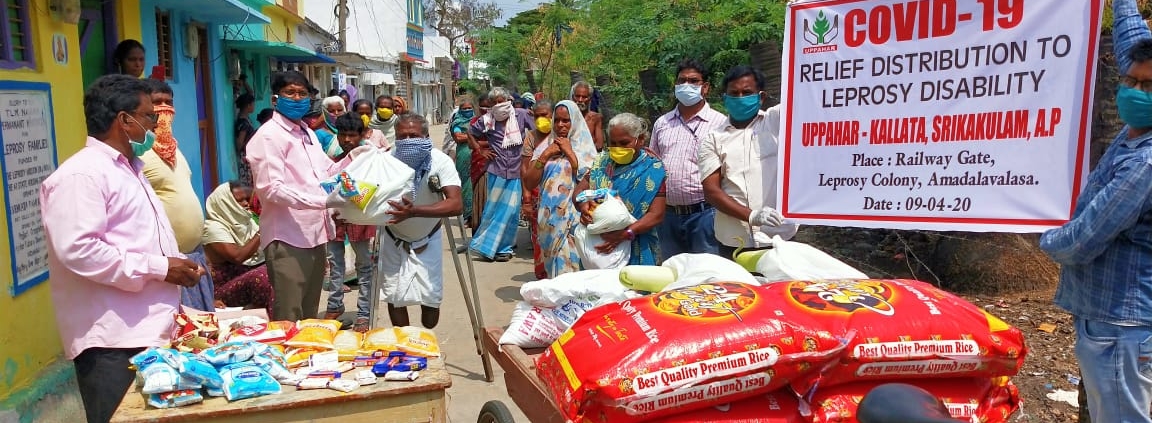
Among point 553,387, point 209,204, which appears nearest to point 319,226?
point 209,204

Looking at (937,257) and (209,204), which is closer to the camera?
(209,204)

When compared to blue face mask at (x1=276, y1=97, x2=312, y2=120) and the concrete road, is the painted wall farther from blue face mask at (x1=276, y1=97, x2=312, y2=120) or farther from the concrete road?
the concrete road

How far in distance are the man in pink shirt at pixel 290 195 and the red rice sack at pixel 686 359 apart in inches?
92.5

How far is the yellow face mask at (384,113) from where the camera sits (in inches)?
362

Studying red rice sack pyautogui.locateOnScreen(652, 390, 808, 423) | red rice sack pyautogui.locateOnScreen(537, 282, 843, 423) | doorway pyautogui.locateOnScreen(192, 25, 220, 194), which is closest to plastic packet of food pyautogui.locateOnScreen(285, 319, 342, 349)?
red rice sack pyautogui.locateOnScreen(537, 282, 843, 423)

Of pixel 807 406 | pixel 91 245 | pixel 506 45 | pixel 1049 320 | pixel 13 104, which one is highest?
pixel 506 45

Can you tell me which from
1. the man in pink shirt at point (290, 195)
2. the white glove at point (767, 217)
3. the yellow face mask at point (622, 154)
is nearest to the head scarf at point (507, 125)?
the man in pink shirt at point (290, 195)

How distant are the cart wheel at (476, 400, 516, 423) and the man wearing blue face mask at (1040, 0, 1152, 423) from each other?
1.99 metres

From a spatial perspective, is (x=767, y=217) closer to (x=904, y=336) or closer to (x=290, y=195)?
(x=904, y=336)

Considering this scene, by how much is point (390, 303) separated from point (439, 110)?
153ft

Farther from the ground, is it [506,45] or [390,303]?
[506,45]

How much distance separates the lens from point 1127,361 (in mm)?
2621

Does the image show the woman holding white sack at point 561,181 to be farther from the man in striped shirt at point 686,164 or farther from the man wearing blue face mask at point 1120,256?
the man wearing blue face mask at point 1120,256

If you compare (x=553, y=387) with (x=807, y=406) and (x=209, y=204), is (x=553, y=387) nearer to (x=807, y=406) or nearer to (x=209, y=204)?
(x=807, y=406)
